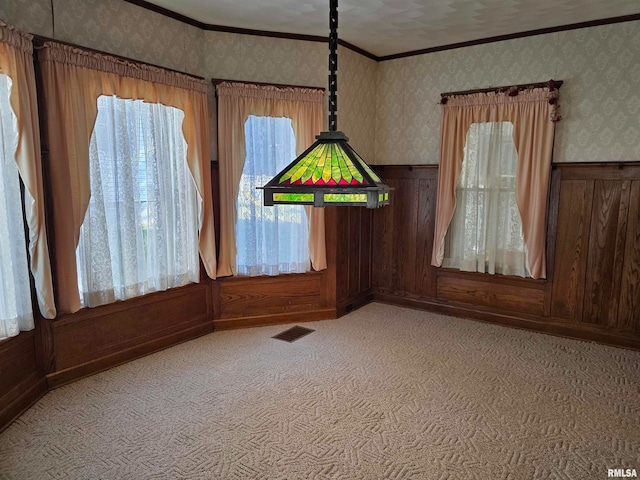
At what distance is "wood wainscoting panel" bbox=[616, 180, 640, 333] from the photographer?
3602mm

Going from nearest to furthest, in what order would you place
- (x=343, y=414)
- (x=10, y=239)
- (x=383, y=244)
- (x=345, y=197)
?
(x=345, y=197), (x=10, y=239), (x=343, y=414), (x=383, y=244)

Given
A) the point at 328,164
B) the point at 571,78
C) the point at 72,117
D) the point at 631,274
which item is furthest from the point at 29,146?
the point at 631,274

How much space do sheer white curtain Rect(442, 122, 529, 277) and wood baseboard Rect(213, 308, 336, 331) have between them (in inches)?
62.7

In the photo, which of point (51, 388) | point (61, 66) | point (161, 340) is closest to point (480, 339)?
point (161, 340)

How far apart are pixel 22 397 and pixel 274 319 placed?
2.17 m

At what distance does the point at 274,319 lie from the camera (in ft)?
14.0

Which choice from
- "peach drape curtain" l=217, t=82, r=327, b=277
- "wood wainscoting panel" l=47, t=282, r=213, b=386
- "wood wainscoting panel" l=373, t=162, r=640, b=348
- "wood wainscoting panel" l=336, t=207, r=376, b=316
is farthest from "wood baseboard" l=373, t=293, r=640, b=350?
"wood wainscoting panel" l=47, t=282, r=213, b=386

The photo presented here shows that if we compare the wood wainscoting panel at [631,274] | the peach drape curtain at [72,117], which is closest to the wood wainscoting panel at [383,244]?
the wood wainscoting panel at [631,274]

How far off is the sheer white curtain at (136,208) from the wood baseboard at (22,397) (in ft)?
1.94

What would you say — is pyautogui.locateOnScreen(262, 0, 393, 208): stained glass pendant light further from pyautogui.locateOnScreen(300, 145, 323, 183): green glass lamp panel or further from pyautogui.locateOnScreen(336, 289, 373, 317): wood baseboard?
pyautogui.locateOnScreen(336, 289, 373, 317): wood baseboard

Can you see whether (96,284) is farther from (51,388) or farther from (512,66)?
(512,66)

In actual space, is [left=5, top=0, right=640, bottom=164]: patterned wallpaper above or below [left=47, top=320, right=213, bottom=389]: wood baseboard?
above

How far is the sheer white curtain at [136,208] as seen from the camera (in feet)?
9.96

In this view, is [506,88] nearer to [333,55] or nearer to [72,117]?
[333,55]
